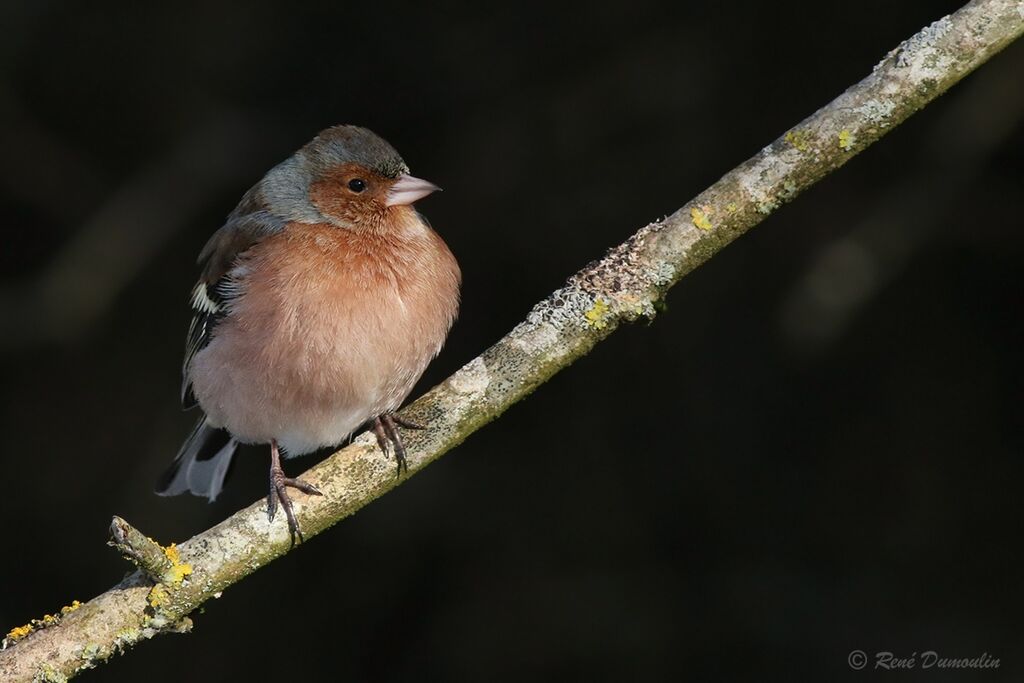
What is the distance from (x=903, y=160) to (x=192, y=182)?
2.98 metres

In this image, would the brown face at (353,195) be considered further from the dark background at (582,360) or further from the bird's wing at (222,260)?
the dark background at (582,360)

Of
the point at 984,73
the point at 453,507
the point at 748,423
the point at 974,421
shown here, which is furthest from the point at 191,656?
the point at 984,73

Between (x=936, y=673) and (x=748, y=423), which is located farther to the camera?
(x=748, y=423)

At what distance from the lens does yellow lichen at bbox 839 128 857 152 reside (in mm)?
2918

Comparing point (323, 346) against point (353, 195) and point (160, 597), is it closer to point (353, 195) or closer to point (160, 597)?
point (353, 195)

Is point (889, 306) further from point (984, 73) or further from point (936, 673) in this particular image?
point (936, 673)

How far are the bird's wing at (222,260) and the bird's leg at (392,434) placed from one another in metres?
0.73

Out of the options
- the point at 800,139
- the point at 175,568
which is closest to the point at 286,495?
the point at 175,568

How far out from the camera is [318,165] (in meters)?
3.90

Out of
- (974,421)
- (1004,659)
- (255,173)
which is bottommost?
(1004,659)

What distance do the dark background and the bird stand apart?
4.38 feet

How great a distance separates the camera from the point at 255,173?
534cm

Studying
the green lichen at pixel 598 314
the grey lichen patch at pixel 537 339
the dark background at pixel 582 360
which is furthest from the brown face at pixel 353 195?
the dark background at pixel 582 360

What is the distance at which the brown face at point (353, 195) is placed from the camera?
3.78 metres
